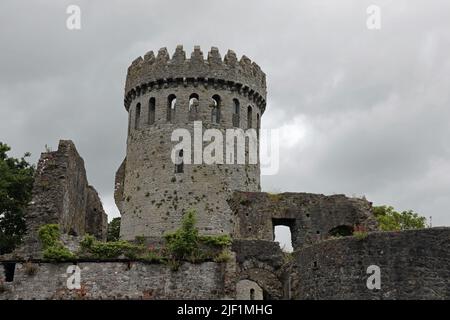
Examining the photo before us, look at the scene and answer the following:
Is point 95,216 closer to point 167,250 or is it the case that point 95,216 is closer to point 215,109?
point 215,109

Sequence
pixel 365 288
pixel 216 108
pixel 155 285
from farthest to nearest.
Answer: pixel 216 108 < pixel 155 285 < pixel 365 288

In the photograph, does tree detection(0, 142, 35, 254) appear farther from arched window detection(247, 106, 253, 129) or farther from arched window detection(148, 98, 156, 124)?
arched window detection(247, 106, 253, 129)

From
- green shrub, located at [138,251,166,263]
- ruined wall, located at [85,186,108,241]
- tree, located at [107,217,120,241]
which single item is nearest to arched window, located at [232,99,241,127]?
ruined wall, located at [85,186,108,241]

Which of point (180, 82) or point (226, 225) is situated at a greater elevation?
point (180, 82)

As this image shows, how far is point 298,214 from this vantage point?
29.5 meters

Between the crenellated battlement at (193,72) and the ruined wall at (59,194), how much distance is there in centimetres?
875

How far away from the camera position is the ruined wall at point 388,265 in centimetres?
1927

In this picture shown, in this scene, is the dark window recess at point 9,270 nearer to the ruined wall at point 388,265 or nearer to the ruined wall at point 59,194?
the ruined wall at point 59,194

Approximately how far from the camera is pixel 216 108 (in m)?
37.3
